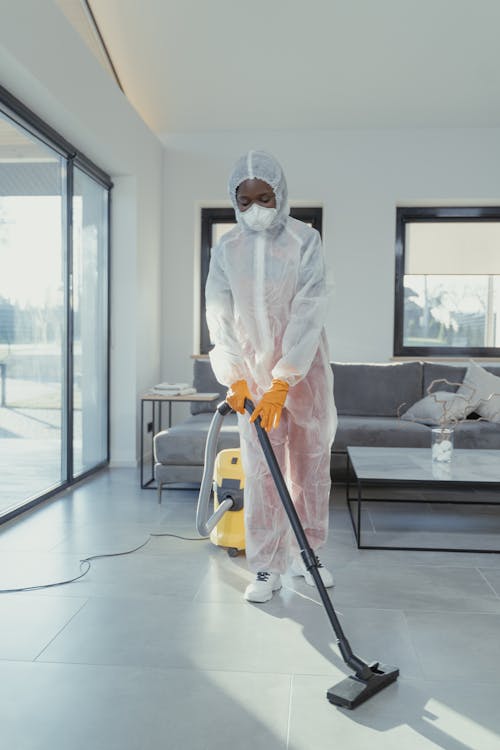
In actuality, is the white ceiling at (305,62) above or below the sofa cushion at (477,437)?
above

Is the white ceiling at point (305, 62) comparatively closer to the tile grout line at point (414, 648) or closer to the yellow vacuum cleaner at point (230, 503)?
the yellow vacuum cleaner at point (230, 503)

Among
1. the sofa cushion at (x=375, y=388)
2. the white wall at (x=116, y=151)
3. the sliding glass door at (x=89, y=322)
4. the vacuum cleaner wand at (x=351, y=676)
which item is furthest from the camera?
the sofa cushion at (x=375, y=388)

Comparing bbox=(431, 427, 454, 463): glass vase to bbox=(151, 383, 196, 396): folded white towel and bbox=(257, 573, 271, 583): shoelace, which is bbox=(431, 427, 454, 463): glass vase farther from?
bbox=(151, 383, 196, 396): folded white towel

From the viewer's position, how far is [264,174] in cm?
212

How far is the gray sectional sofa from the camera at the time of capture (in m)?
3.48

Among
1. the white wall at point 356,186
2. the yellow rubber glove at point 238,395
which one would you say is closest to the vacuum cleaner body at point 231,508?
the yellow rubber glove at point 238,395

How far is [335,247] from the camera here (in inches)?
191

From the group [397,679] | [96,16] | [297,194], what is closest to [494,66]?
[297,194]

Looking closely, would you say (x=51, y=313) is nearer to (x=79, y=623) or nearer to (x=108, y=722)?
(x=79, y=623)

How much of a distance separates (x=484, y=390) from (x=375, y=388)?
26.1 inches

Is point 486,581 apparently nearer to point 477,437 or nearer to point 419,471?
point 419,471

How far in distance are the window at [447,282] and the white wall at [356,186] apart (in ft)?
0.56

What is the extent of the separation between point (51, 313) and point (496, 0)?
2.95 metres

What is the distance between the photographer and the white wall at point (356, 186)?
15.6ft
